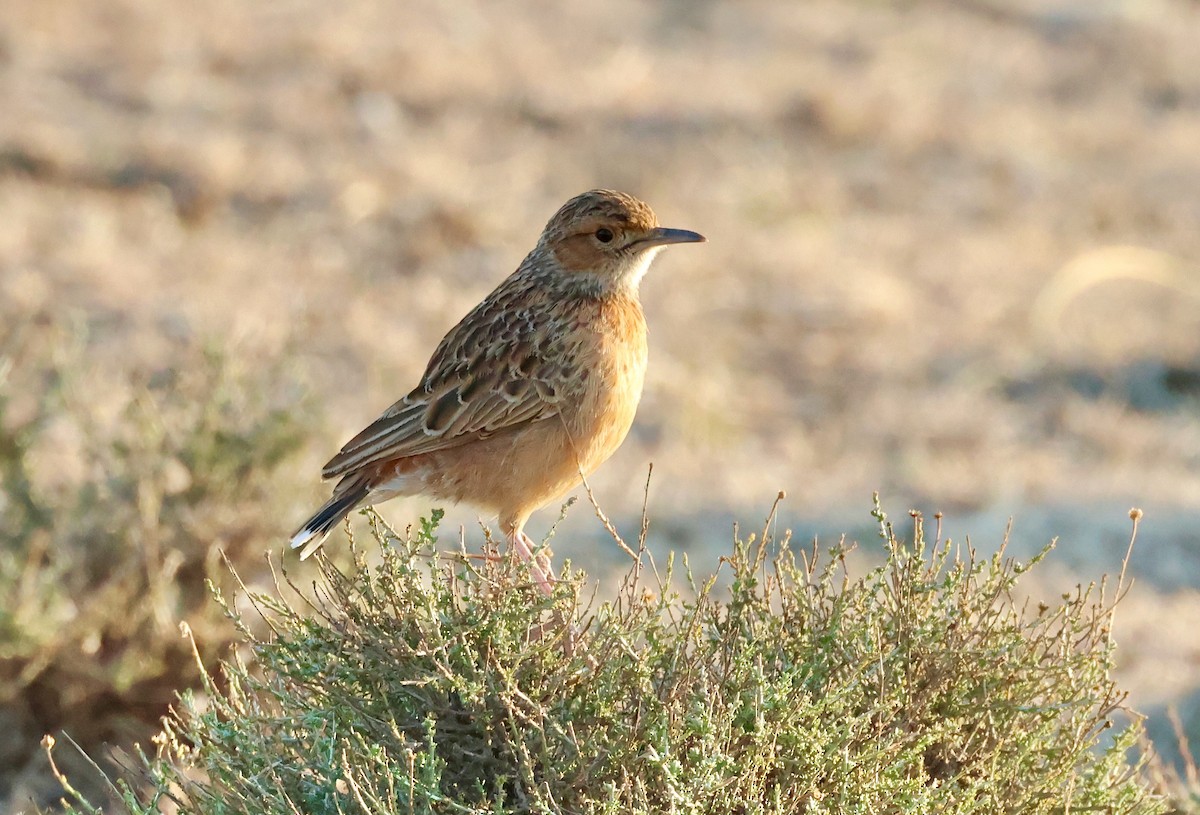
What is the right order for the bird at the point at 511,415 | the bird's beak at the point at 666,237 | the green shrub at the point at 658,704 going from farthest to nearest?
the bird's beak at the point at 666,237, the bird at the point at 511,415, the green shrub at the point at 658,704

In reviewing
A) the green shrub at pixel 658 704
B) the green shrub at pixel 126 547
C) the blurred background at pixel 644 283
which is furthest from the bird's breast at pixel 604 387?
the blurred background at pixel 644 283

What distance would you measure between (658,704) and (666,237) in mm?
2099

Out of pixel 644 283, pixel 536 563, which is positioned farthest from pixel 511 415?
pixel 644 283

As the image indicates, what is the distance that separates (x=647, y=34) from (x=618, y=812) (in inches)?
578

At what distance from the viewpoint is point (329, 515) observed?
15.6ft

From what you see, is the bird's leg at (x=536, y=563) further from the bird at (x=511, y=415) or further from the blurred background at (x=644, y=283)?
the blurred background at (x=644, y=283)

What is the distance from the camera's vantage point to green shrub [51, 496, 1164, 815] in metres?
3.45

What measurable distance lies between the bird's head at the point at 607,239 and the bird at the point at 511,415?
8 centimetres

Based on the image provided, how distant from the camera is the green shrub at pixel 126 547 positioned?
226 inches

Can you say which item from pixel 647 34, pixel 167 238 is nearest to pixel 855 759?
pixel 167 238

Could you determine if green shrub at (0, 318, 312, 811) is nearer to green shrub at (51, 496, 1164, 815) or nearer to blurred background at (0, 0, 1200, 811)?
blurred background at (0, 0, 1200, 811)

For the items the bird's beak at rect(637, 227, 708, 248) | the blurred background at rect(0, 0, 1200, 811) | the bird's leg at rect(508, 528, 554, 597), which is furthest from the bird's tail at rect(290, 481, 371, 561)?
the blurred background at rect(0, 0, 1200, 811)

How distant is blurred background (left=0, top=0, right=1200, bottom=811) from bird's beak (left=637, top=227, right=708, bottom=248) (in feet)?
6.02

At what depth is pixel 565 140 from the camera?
14055 mm
